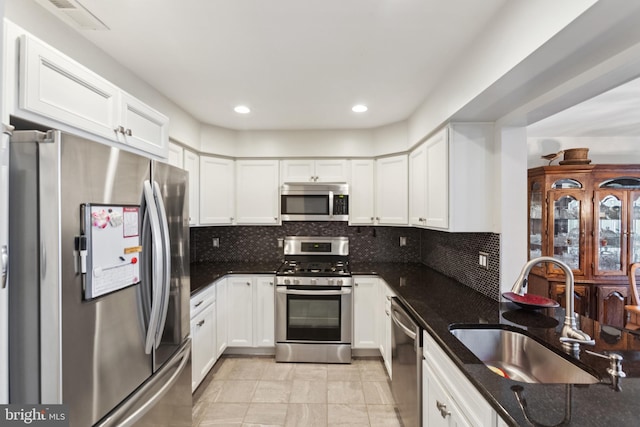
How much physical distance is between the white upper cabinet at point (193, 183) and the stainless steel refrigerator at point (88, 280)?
1.35 metres

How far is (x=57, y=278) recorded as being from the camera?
3.15 feet

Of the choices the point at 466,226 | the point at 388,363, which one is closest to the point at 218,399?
the point at 388,363

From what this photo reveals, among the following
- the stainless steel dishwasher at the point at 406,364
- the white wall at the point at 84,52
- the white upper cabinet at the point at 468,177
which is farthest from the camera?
the white upper cabinet at the point at 468,177

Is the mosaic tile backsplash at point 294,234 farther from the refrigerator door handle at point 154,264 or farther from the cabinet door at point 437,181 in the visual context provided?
the refrigerator door handle at point 154,264

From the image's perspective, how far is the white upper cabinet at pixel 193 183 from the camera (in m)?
2.81

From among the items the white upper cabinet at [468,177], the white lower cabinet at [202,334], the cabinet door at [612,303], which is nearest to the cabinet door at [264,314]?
the white lower cabinet at [202,334]

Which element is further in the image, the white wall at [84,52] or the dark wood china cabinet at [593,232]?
the dark wood china cabinet at [593,232]

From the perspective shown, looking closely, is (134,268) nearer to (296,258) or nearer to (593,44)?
(593,44)

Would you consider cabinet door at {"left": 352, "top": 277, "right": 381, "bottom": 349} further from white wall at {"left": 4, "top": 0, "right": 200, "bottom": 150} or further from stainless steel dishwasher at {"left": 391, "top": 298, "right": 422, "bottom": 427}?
white wall at {"left": 4, "top": 0, "right": 200, "bottom": 150}

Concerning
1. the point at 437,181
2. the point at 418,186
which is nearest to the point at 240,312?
the point at 418,186

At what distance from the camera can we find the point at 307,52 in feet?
5.78

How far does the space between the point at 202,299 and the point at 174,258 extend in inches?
39.9

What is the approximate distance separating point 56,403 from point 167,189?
96 centimetres

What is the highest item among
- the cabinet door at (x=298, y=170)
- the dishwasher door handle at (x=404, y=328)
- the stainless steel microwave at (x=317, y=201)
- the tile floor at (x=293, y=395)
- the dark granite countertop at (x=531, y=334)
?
the cabinet door at (x=298, y=170)
